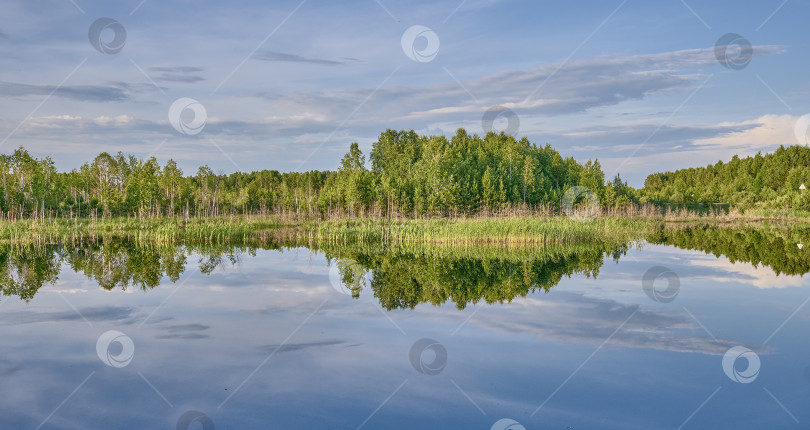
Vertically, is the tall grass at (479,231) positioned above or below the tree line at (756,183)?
below

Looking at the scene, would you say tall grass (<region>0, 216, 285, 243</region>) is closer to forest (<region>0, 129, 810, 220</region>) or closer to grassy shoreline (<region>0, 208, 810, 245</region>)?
grassy shoreline (<region>0, 208, 810, 245</region>)

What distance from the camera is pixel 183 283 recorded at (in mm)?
17547

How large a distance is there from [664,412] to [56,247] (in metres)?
30.5

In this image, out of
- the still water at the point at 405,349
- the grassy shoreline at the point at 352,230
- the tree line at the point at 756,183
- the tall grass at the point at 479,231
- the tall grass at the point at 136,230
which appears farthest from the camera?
the tree line at the point at 756,183

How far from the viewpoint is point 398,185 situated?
2105 inches

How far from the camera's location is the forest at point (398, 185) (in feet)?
167

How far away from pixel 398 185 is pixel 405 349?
43.7 meters

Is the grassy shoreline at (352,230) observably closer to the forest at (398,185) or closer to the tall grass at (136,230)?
the tall grass at (136,230)

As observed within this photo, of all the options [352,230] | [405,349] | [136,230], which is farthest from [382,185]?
[405,349]

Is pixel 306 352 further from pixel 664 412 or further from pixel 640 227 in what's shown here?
pixel 640 227

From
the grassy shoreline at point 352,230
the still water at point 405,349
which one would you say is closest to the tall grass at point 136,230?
the grassy shoreline at point 352,230

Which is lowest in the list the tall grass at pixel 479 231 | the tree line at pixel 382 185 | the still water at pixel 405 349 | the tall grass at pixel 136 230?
the still water at pixel 405 349

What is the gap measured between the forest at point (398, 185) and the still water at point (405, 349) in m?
29.8

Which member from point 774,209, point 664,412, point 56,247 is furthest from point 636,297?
point 774,209
